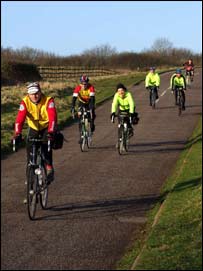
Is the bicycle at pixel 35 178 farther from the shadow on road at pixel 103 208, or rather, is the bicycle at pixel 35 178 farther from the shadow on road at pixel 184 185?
the shadow on road at pixel 184 185

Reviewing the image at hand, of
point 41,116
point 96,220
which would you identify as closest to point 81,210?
point 96,220

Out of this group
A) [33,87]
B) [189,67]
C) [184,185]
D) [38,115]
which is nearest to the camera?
[189,67]

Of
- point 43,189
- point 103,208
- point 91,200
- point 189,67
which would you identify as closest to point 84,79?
point 189,67

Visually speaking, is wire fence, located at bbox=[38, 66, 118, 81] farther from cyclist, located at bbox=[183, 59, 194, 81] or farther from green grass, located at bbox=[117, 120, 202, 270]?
green grass, located at bbox=[117, 120, 202, 270]

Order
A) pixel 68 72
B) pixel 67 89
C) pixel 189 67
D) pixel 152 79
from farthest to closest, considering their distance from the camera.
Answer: pixel 67 89 < pixel 152 79 < pixel 189 67 < pixel 68 72

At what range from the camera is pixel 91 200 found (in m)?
10.3

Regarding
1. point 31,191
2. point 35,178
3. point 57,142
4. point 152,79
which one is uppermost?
point 152,79

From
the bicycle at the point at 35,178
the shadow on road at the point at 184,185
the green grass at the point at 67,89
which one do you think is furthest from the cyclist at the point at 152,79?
the shadow on road at the point at 184,185

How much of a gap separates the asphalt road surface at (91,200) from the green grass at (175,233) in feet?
0.87

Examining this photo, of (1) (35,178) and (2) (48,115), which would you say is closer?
(2) (48,115)

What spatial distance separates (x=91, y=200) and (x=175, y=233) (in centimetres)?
340

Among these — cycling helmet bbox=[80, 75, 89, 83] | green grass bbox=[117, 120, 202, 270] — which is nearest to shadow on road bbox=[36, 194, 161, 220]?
green grass bbox=[117, 120, 202, 270]

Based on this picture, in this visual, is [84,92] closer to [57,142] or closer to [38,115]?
[57,142]

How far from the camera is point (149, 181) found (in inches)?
481
